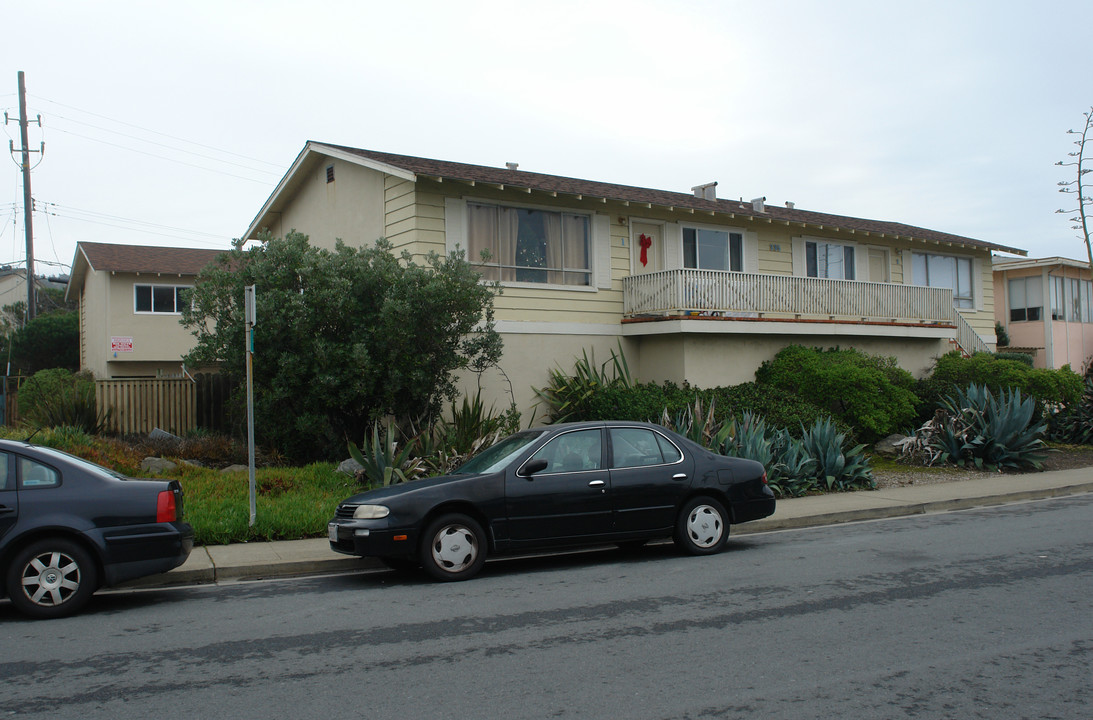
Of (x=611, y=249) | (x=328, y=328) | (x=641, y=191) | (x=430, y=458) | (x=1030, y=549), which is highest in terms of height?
(x=641, y=191)

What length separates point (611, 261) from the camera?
19094 mm

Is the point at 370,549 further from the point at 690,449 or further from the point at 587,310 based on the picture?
the point at 587,310

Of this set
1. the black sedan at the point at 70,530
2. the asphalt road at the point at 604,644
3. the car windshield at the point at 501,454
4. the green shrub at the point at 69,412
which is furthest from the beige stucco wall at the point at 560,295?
the black sedan at the point at 70,530

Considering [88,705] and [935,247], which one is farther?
[935,247]

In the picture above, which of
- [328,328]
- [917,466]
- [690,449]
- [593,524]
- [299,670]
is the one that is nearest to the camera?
[299,670]

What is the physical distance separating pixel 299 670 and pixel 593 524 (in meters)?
3.91

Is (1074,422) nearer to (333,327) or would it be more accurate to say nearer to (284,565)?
(333,327)

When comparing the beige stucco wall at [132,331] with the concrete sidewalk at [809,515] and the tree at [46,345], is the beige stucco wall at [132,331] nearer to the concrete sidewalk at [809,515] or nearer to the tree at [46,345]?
the tree at [46,345]

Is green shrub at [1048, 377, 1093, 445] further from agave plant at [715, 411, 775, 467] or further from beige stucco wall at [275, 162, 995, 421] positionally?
agave plant at [715, 411, 775, 467]

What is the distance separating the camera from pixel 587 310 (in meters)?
18.6

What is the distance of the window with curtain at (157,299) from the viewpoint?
31078 millimetres

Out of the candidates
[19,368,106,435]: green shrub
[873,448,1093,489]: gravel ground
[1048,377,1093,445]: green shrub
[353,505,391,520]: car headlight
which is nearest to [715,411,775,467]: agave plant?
[873,448,1093,489]: gravel ground

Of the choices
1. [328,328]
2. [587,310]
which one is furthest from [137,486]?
[587,310]

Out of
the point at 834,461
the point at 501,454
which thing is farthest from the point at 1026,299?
the point at 501,454
